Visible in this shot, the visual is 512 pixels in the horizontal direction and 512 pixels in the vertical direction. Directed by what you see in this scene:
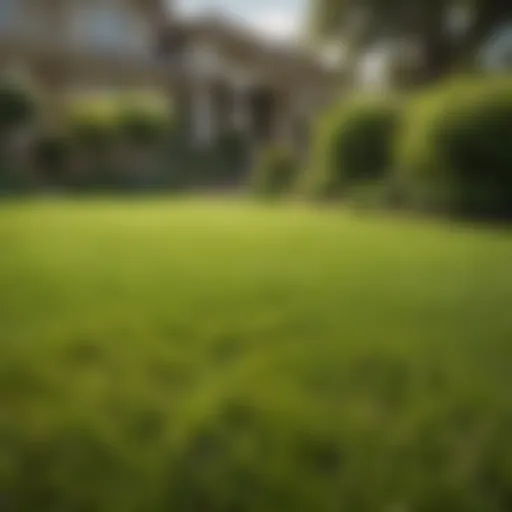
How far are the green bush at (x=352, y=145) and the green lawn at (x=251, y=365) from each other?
112 mm

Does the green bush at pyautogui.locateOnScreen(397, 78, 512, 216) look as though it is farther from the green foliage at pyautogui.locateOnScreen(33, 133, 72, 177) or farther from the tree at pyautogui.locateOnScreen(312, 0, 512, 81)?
the green foliage at pyautogui.locateOnScreen(33, 133, 72, 177)

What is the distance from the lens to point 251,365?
1569 mm

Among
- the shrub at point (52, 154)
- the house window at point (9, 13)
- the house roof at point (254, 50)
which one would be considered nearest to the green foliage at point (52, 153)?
the shrub at point (52, 154)

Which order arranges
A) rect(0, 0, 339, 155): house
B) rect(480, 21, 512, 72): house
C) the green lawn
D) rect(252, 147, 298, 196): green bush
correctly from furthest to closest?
rect(252, 147, 298, 196): green bush < rect(0, 0, 339, 155): house < rect(480, 21, 512, 72): house < the green lawn

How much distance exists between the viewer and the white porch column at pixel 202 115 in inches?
72.4

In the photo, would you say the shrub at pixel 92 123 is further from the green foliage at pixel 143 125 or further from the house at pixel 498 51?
the house at pixel 498 51

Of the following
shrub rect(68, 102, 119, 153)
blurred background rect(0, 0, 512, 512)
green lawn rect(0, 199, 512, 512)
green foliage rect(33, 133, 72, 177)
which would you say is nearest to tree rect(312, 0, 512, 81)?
blurred background rect(0, 0, 512, 512)

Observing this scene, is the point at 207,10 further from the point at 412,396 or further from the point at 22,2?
the point at 412,396

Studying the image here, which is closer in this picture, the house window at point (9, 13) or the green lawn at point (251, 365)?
the green lawn at point (251, 365)

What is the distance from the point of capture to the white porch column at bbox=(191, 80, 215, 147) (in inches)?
72.4

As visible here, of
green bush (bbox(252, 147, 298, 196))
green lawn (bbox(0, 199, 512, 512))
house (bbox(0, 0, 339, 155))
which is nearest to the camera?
green lawn (bbox(0, 199, 512, 512))

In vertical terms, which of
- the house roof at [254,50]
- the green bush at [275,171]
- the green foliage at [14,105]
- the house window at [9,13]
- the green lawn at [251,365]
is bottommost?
the green lawn at [251,365]

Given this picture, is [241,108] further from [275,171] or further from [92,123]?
[92,123]

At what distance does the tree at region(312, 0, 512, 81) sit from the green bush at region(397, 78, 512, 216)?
0.29 ft
